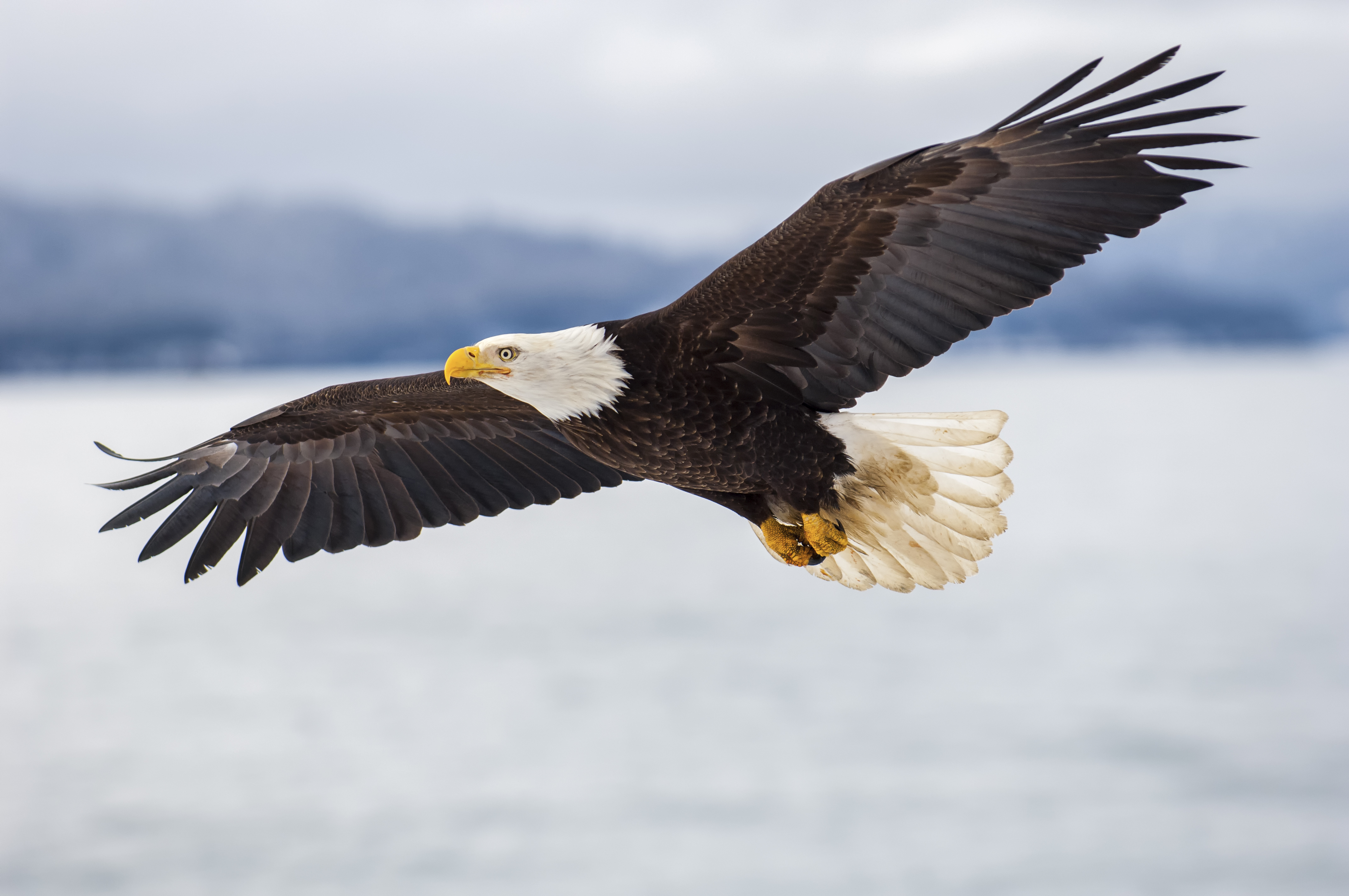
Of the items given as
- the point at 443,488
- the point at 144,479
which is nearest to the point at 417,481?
the point at 443,488

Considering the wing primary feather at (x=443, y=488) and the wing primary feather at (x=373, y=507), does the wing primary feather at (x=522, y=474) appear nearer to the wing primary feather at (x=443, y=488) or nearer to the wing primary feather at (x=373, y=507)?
the wing primary feather at (x=443, y=488)

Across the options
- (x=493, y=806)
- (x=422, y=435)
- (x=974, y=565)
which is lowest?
(x=493, y=806)

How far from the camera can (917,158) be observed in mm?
3982

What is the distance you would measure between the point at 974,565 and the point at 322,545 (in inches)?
105

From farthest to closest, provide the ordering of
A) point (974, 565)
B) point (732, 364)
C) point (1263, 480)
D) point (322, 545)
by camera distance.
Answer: point (1263, 480), point (322, 545), point (974, 565), point (732, 364)

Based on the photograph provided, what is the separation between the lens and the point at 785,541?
4953mm

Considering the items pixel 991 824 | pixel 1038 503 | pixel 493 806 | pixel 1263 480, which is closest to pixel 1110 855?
pixel 991 824

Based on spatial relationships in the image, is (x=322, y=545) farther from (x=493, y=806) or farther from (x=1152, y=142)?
(x=493, y=806)

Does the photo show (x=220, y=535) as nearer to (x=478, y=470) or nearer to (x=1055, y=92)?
(x=478, y=470)

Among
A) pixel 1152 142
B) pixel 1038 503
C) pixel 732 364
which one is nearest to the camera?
pixel 1152 142

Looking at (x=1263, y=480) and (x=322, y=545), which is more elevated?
(x=322, y=545)

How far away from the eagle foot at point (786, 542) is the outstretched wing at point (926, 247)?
0.62 metres

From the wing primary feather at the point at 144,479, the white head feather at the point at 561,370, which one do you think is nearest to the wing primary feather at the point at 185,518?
the wing primary feather at the point at 144,479

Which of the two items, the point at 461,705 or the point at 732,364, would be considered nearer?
the point at 732,364
